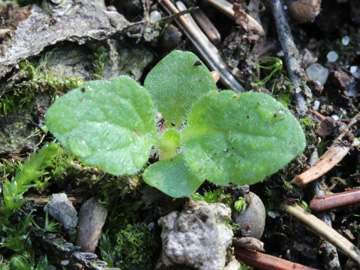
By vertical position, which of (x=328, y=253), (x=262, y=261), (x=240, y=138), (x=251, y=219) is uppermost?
(x=240, y=138)

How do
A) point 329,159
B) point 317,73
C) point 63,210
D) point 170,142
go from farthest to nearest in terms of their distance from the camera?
point 317,73
point 329,159
point 170,142
point 63,210

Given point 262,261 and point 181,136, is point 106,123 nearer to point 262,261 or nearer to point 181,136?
point 181,136

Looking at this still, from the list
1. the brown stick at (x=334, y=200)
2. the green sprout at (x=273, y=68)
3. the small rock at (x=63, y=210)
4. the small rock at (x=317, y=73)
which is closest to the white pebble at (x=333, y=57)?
the small rock at (x=317, y=73)

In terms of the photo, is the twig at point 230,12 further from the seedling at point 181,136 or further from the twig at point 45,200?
the twig at point 45,200

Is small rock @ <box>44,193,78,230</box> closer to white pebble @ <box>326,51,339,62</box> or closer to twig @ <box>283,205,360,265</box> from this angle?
twig @ <box>283,205,360,265</box>

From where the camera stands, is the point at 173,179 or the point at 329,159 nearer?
the point at 173,179

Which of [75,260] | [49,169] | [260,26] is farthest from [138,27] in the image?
[75,260]

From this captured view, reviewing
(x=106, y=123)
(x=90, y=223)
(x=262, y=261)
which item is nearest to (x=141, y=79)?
(x=106, y=123)
